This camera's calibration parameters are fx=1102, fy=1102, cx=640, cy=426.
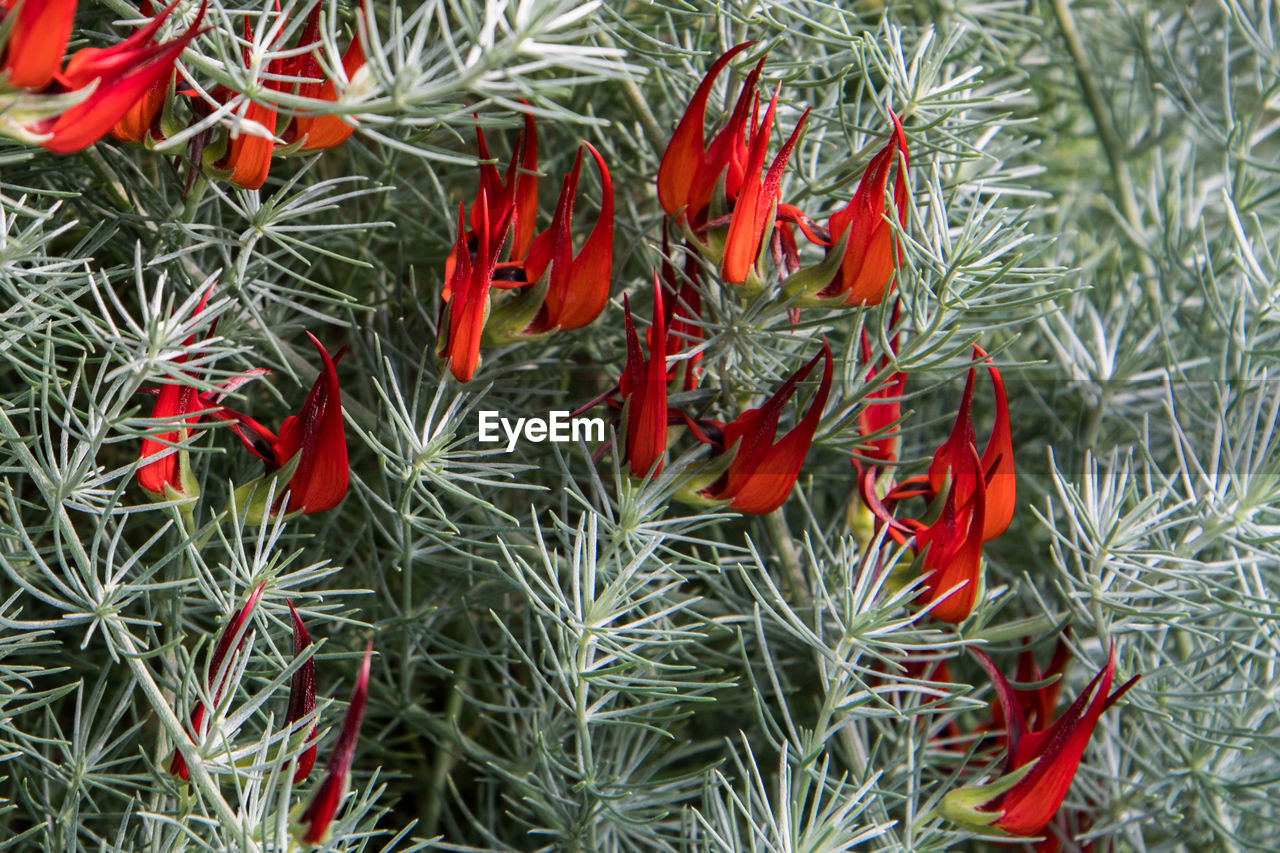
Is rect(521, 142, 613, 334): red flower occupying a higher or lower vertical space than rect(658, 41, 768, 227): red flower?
lower

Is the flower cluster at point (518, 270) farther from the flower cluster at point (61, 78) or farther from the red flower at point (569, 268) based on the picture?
the flower cluster at point (61, 78)

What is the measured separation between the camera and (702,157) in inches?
17.5

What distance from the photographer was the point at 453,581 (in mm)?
574

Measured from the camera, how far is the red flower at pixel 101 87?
31 centimetres

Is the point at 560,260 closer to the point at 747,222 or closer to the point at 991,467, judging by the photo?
the point at 747,222

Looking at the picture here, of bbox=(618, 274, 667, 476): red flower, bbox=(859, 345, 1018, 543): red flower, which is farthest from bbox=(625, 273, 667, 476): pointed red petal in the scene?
bbox=(859, 345, 1018, 543): red flower

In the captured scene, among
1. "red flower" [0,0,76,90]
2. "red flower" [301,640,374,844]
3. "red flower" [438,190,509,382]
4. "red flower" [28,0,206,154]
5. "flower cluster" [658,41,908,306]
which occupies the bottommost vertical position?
"red flower" [301,640,374,844]

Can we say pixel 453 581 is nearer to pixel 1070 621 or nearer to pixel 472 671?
pixel 472 671

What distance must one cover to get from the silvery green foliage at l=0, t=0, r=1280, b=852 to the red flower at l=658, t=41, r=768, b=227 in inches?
1.1

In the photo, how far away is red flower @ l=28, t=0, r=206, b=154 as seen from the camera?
31cm

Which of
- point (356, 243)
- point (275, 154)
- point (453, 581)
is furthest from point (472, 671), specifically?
point (275, 154)

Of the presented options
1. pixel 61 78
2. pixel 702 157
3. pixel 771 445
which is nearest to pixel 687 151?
pixel 702 157

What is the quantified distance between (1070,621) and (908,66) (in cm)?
29
